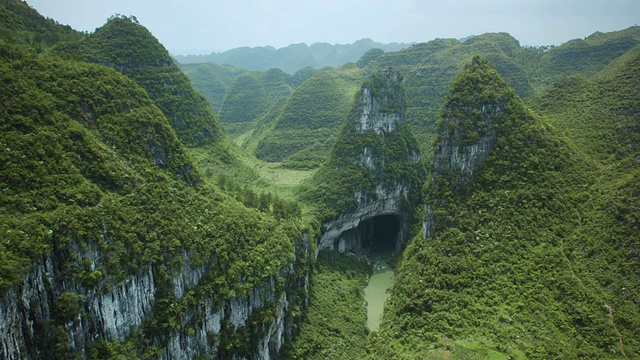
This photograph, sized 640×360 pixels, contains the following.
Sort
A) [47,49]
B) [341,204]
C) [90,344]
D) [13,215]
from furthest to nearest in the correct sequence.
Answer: [341,204] → [47,49] → [90,344] → [13,215]

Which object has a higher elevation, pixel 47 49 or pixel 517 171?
pixel 47 49

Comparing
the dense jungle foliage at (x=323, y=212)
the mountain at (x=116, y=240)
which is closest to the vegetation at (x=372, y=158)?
the dense jungle foliage at (x=323, y=212)

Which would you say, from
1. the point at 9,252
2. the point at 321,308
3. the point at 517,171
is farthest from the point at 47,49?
the point at 517,171

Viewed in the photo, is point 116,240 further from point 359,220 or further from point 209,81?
point 209,81

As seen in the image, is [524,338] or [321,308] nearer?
[524,338]

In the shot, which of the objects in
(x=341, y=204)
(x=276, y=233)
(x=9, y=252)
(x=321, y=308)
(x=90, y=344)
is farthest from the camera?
(x=341, y=204)

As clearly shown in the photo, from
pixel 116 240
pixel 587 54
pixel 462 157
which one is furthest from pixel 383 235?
pixel 587 54

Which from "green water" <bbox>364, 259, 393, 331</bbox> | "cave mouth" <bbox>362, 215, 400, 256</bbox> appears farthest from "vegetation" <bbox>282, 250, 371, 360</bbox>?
"cave mouth" <bbox>362, 215, 400, 256</bbox>

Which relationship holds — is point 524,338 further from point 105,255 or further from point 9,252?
point 9,252

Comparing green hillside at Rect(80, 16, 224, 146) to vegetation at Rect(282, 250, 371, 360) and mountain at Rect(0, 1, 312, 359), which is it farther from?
vegetation at Rect(282, 250, 371, 360)
